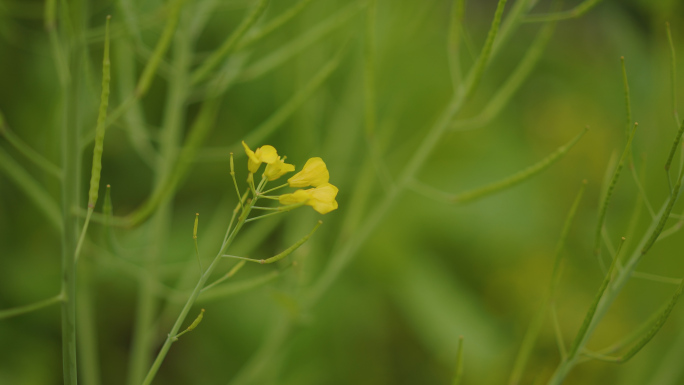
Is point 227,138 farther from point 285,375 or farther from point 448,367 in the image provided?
point 448,367

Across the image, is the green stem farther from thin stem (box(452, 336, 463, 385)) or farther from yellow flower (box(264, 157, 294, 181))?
thin stem (box(452, 336, 463, 385))

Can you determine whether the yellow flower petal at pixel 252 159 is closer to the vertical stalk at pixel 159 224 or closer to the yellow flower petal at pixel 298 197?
the yellow flower petal at pixel 298 197

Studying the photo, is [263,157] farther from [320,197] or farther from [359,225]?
[359,225]

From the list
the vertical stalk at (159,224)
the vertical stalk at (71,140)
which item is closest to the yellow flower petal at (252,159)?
the vertical stalk at (71,140)

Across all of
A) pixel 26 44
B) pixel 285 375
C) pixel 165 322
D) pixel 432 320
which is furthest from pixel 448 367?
pixel 26 44

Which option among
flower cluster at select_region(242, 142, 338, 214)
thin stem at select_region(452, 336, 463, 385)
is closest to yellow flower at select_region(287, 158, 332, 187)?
flower cluster at select_region(242, 142, 338, 214)

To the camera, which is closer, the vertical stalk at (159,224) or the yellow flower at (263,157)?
the yellow flower at (263,157)
